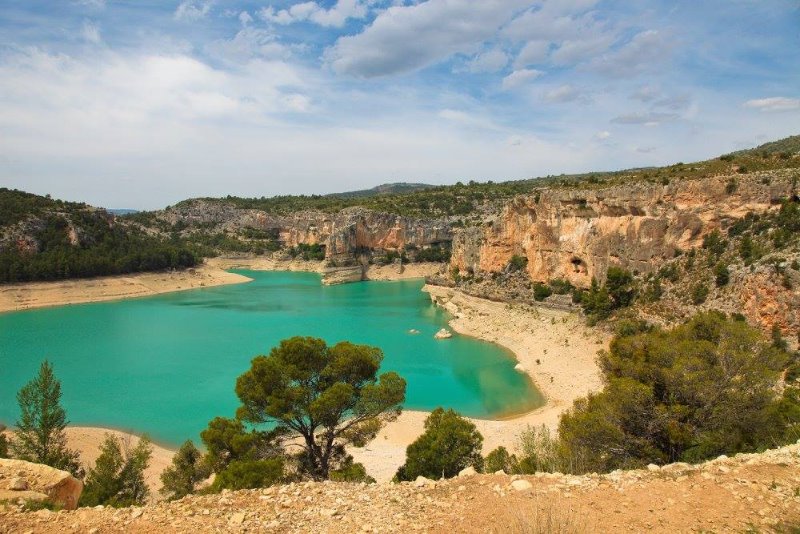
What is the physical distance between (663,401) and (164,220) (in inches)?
4378

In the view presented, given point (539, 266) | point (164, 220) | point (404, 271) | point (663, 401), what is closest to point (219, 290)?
point (404, 271)

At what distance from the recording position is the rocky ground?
5.43m

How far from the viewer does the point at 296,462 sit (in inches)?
482

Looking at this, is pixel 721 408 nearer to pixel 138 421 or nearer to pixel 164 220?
pixel 138 421

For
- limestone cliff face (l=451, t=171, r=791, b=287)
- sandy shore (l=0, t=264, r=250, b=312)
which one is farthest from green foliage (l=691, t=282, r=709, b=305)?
sandy shore (l=0, t=264, r=250, b=312)

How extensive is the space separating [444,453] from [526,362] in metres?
17.3

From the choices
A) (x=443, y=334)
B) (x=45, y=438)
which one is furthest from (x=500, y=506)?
(x=443, y=334)

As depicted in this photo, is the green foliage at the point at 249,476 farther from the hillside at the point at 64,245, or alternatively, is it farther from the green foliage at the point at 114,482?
the hillside at the point at 64,245

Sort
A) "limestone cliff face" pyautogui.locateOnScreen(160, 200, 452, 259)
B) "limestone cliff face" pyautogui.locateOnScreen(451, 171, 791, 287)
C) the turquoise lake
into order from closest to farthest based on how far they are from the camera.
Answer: the turquoise lake, "limestone cliff face" pyautogui.locateOnScreen(451, 171, 791, 287), "limestone cliff face" pyautogui.locateOnScreen(160, 200, 452, 259)

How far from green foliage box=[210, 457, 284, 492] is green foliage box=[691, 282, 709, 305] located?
71.3 feet

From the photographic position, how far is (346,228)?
76750mm

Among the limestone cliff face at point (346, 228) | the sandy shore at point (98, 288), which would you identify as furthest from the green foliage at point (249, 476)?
the limestone cliff face at point (346, 228)

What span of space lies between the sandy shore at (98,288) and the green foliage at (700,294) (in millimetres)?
54086

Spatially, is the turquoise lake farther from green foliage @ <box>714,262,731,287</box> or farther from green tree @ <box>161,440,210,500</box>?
green foliage @ <box>714,262,731,287</box>
